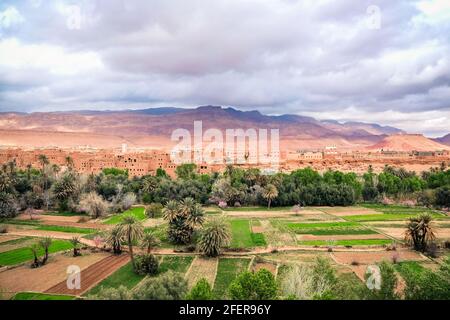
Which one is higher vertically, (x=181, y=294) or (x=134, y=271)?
(x=181, y=294)

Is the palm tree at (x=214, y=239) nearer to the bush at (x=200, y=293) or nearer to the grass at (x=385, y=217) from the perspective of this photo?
the bush at (x=200, y=293)

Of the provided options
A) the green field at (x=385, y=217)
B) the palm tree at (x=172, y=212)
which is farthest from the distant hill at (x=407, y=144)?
the palm tree at (x=172, y=212)

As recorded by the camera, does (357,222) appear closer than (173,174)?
Yes

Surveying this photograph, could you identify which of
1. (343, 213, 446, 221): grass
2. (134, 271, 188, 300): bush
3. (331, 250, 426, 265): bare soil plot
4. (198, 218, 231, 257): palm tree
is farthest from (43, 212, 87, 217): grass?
(343, 213, 446, 221): grass

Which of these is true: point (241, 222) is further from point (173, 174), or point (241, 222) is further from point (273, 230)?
point (173, 174)
